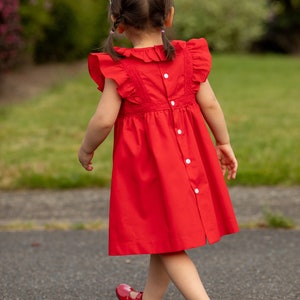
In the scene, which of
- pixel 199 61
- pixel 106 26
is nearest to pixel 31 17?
pixel 106 26

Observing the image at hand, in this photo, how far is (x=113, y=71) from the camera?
2914 mm

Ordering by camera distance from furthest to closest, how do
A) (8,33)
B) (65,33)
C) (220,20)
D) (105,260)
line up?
(220,20) < (65,33) < (8,33) < (105,260)

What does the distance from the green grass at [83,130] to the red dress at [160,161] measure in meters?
2.64

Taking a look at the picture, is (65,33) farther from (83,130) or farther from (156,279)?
(156,279)

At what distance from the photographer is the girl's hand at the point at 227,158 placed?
3168 mm

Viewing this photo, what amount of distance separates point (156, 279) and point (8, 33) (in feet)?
23.0

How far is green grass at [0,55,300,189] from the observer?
224 inches

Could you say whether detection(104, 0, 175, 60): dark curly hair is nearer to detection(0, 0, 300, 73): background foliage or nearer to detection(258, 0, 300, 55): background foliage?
detection(0, 0, 300, 73): background foliage

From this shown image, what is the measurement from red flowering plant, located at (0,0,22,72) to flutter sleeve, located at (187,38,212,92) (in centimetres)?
654

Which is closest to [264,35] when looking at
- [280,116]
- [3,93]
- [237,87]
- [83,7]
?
[83,7]

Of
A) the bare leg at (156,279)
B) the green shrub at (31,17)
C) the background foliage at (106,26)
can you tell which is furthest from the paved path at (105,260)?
the green shrub at (31,17)

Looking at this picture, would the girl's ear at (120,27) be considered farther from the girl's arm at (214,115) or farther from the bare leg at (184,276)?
the bare leg at (184,276)

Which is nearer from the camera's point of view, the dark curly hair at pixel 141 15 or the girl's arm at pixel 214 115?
the dark curly hair at pixel 141 15

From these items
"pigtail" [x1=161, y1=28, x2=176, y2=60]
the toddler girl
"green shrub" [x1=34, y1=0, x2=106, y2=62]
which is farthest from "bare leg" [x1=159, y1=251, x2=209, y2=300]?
"green shrub" [x1=34, y1=0, x2=106, y2=62]
